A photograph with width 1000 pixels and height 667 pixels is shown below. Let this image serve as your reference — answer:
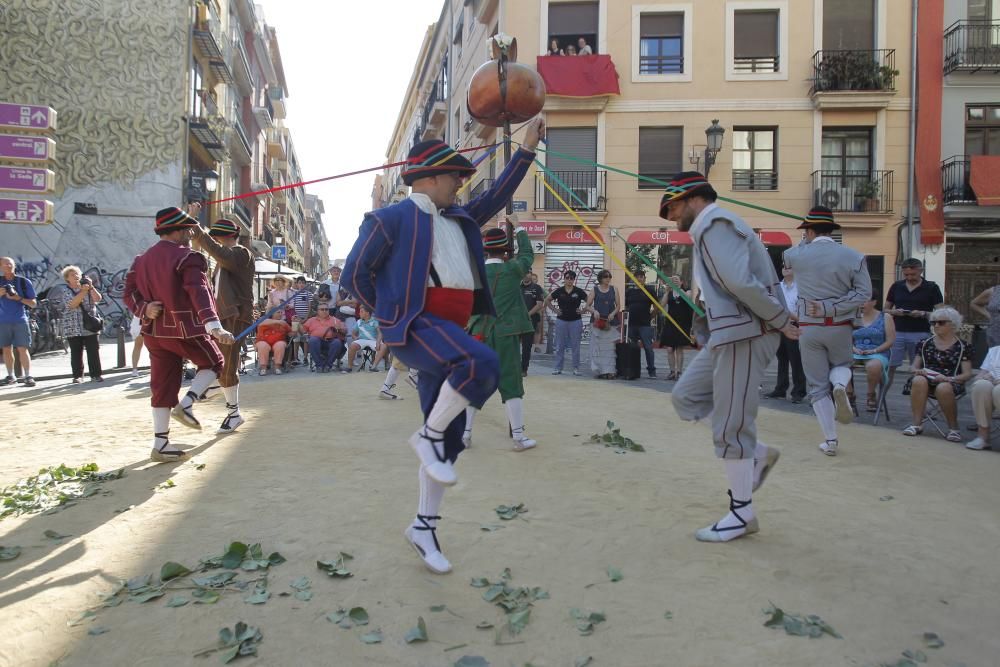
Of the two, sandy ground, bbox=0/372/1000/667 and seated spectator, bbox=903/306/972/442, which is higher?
seated spectator, bbox=903/306/972/442

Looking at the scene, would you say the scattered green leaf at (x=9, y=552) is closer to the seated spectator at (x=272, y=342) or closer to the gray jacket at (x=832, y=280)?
the gray jacket at (x=832, y=280)

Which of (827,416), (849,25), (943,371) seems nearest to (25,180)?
(827,416)

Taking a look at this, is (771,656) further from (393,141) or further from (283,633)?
(393,141)

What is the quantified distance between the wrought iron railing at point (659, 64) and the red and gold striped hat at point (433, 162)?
1967cm

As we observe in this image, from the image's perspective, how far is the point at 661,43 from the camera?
2155cm

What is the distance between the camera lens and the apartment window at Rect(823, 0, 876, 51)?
20.6 meters

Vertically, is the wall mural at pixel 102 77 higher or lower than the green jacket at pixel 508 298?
higher

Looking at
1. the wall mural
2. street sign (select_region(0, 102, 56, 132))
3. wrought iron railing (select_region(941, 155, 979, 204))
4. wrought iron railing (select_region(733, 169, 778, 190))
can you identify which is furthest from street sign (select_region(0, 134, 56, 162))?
wrought iron railing (select_region(941, 155, 979, 204))

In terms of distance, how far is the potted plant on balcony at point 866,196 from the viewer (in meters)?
20.3

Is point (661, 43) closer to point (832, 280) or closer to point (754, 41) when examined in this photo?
point (754, 41)

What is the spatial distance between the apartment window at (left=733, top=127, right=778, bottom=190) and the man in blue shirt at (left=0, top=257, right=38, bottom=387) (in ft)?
57.4

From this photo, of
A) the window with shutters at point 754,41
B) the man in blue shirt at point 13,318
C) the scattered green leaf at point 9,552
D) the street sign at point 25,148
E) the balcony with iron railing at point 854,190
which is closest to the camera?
the scattered green leaf at point 9,552

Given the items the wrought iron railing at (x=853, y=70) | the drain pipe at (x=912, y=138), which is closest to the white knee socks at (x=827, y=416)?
the drain pipe at (x=912, y=138)

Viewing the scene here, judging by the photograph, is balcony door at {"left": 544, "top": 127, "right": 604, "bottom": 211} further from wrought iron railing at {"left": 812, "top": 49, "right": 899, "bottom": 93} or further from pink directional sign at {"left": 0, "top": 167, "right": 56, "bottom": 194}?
pink directional sign at {"left": 0, "top": 167, "right": 56, "bottom": 194}
